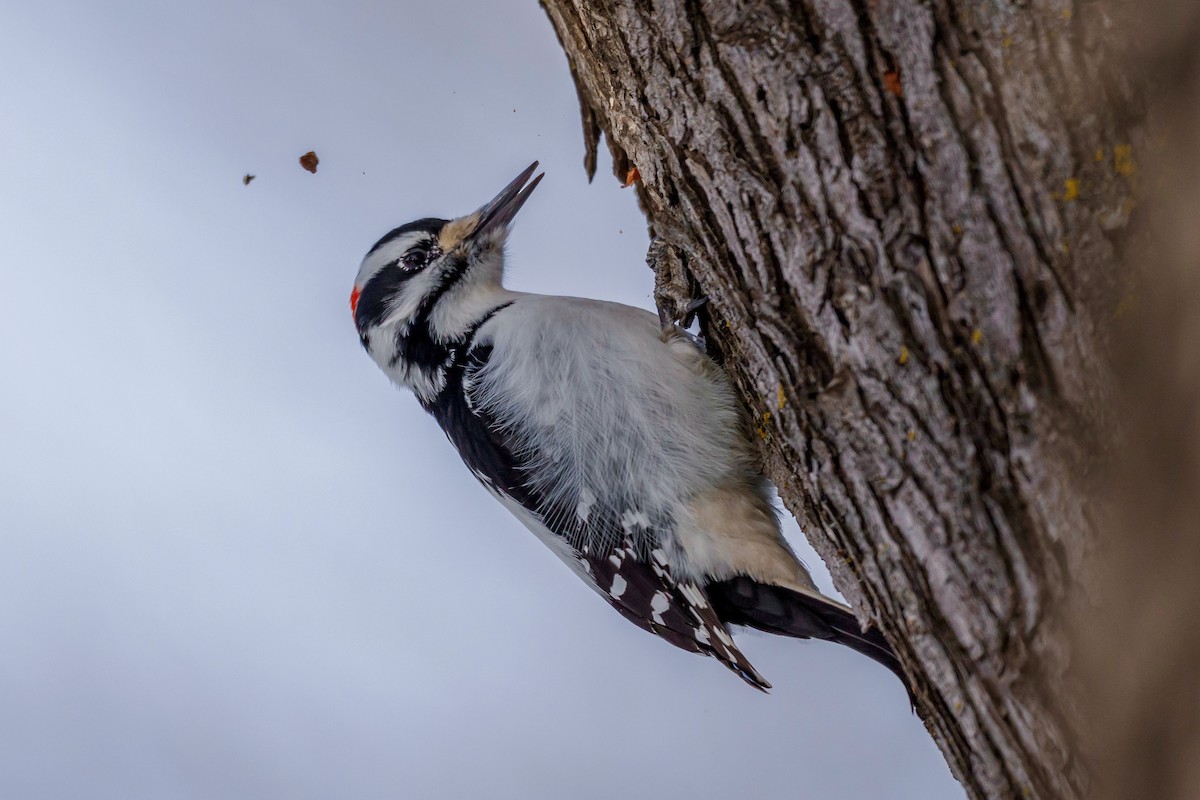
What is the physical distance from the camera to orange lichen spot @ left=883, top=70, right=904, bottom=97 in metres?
1.07

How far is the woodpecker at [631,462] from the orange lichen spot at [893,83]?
76 centimetres

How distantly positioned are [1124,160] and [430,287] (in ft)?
5.10

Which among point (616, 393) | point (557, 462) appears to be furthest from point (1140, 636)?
point (557, 462)

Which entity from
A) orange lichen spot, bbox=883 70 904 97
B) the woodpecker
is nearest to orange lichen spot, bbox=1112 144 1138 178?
orange lichen spot, bbox=883 70 904 97

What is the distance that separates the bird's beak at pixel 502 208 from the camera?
2.23 metres

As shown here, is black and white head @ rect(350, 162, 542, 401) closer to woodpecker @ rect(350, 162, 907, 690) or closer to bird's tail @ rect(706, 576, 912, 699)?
woodpecker @ rect(350, 162, 907, 690)

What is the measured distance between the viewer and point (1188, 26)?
2.91 feet

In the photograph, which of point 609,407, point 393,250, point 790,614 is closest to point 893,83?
point 609,407

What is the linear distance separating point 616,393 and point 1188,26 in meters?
1.18

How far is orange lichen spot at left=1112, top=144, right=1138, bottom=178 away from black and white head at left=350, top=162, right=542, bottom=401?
1400mm

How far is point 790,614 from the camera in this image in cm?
186

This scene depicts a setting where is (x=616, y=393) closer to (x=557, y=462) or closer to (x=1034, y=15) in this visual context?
(x=557, y=462)

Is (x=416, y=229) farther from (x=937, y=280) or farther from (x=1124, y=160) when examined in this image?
(x=1124, y=160)

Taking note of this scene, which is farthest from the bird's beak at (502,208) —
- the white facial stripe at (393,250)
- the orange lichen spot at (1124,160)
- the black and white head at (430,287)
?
the orange lichen spot at (1124,160)
